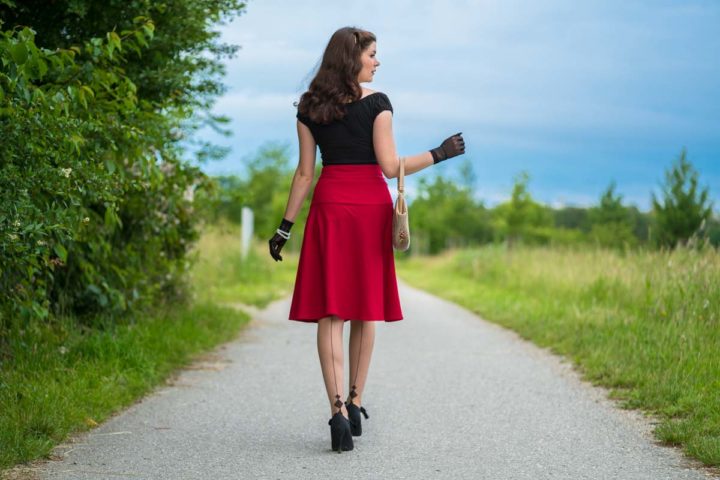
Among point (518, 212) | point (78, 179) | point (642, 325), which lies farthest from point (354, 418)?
point (518, 212)

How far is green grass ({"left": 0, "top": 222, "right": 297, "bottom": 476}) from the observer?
4.86 meters

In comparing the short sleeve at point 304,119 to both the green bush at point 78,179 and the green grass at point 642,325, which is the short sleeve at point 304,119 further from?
the green grass at point 642,325

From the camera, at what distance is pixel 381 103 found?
485 centimetres

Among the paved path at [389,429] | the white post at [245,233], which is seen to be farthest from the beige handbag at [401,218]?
the white post at [245,233]

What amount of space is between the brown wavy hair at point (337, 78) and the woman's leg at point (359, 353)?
3.94 feet

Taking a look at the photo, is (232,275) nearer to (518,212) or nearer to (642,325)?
(642,325)

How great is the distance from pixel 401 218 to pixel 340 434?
120 cm

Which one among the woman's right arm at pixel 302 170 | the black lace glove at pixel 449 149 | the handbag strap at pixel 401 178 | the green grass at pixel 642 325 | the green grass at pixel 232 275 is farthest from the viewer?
the green grass at pixel 232 275

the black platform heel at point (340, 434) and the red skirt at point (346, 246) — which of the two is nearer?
the black platform heel at point (340, 434)

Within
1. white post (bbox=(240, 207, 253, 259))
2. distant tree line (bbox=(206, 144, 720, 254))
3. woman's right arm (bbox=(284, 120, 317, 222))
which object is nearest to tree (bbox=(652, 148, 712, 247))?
distant tree line (bbox=(206, 144, 720, 254))

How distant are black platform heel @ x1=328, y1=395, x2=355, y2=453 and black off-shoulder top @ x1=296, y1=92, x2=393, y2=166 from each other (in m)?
1.40

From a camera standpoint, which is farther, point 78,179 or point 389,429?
point 389,429

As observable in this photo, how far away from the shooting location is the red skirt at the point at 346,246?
4.92m

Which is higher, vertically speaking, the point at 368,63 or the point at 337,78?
the point at 368,63
